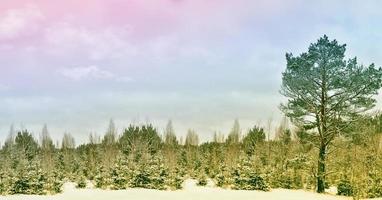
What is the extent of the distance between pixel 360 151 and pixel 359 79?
14.7ft

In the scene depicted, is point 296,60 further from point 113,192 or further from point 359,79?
point 113,192

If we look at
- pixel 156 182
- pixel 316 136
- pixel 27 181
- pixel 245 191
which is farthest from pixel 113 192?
pixel 316 136

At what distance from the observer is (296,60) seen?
33.1 metres

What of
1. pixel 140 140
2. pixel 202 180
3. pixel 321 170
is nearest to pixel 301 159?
pixel 321 170

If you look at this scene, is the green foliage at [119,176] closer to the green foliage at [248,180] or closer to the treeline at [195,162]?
the treeline at [195,162]

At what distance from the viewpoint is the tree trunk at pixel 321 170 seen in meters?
31.9

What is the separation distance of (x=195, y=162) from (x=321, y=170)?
11605 millimetres

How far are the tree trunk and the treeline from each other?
591 mm

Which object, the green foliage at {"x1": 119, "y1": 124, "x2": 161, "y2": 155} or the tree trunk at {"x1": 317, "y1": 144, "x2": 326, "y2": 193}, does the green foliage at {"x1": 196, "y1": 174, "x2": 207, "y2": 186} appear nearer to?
the green foliage at {"x1": 119, "y1": 124, "x2": 161, "y2": 155}

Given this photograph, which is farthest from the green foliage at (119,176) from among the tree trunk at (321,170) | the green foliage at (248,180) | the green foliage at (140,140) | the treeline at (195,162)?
the tree trunk at (321,170)

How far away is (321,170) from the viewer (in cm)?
3219

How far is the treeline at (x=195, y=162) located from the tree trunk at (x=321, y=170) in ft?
1.94

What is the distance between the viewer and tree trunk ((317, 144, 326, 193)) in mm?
31891

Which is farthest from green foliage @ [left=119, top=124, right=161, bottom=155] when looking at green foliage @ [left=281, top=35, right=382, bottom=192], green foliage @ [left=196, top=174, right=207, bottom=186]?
green foliage @ [left=281, top=35, right=382, bottom=192]
